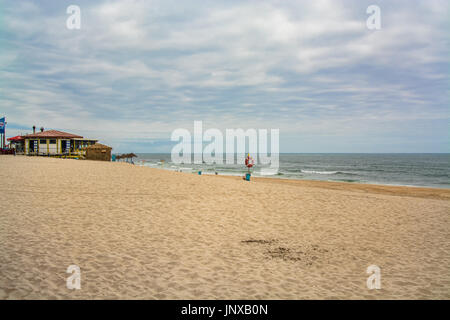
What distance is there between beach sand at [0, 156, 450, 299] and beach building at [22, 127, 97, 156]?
41.9 meters

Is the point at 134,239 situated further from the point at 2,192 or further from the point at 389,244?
the point at 2,192

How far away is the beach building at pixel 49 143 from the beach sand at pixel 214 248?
41927mm

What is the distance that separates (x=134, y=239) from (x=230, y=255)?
2.52m

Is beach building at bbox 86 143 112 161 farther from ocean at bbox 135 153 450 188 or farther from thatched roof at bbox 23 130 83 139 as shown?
ocean at bbox 135 153 450 188

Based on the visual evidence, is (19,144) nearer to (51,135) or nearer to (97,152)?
(51,135)

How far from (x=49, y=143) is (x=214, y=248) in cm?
5217

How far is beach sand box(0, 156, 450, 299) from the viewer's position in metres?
4.80

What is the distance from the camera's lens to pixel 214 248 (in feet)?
22.6

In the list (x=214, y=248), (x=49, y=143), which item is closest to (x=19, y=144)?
(x=49, y=143)

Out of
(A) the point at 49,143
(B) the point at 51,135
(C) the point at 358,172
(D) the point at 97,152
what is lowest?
(C) the point at 358,172

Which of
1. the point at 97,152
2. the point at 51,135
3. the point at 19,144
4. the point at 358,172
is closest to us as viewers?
the point at 358,172

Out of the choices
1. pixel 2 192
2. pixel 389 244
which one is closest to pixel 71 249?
pixel 389 244

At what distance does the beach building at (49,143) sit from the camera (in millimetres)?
48312

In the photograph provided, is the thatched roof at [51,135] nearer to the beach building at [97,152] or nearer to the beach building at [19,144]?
the beach building at [19,144]
